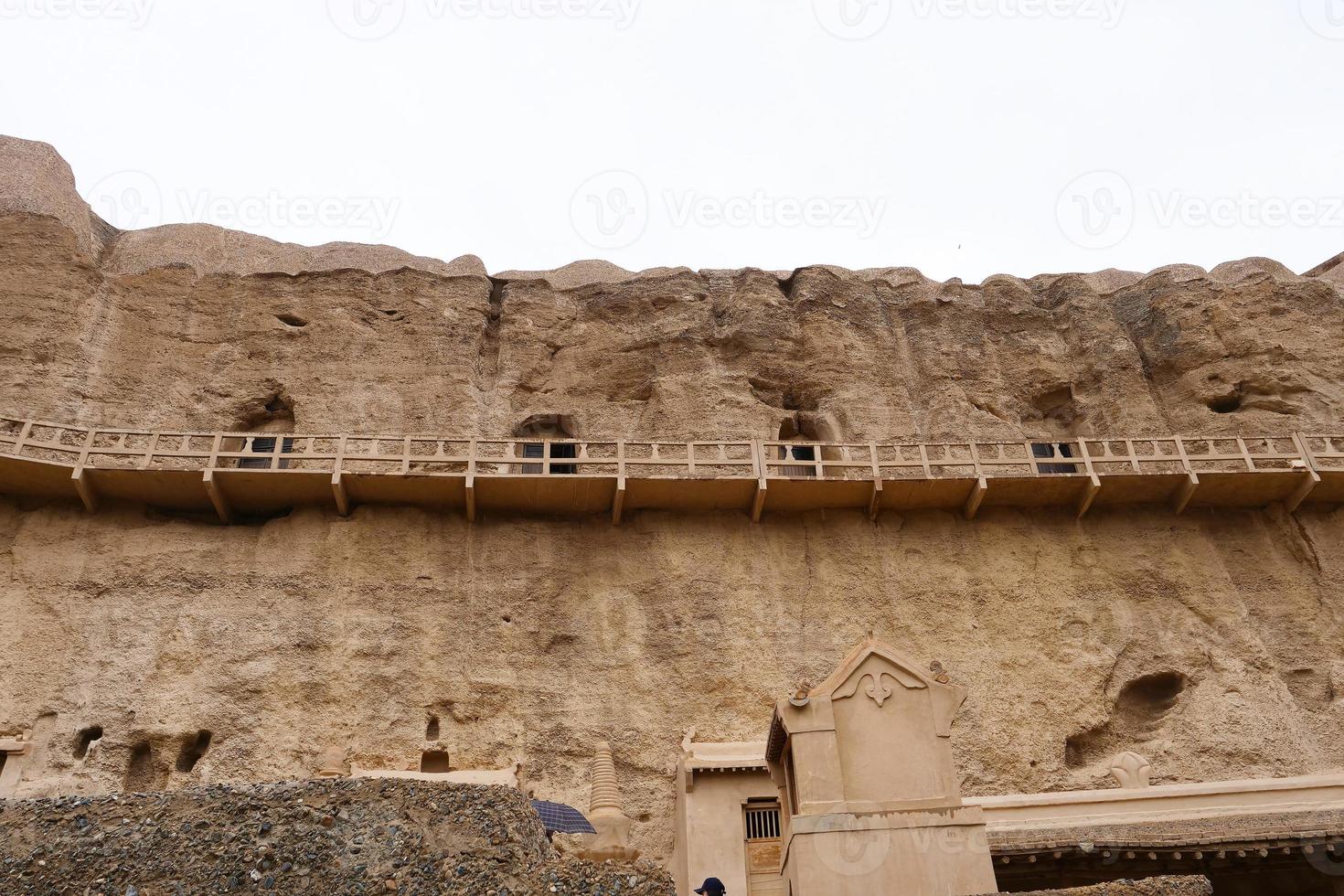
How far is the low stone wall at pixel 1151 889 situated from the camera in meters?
9.77

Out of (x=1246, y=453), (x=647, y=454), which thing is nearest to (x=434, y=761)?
(x=647, y=454)

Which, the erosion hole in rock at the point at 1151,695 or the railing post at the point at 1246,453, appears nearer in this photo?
the erosion hole in rock at the point at 1151,695

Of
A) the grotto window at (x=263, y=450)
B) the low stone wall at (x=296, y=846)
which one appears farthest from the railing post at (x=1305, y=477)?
the grotto window at (x=263, y=450)

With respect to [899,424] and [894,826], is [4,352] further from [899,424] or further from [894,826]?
[894,826]

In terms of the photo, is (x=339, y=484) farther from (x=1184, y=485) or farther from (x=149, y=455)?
(x=1184, y=485)

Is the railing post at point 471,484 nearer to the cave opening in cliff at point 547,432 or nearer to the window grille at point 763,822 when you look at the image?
the cave opening in cliff at point 547,432

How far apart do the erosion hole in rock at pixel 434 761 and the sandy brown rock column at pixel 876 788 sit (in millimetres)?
7493

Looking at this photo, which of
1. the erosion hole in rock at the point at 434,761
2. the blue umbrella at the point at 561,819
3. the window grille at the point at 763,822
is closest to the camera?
the blue umbrella at the point at 561,819

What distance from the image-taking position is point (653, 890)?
34.4 ft

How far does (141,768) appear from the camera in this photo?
17.5 meters

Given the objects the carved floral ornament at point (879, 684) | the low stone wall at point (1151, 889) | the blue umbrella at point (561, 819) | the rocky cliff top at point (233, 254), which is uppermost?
the rocky cliff top at point (233, 254)

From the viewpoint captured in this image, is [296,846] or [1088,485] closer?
[296,846]

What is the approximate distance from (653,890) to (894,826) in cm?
230

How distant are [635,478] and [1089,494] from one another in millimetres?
8138
